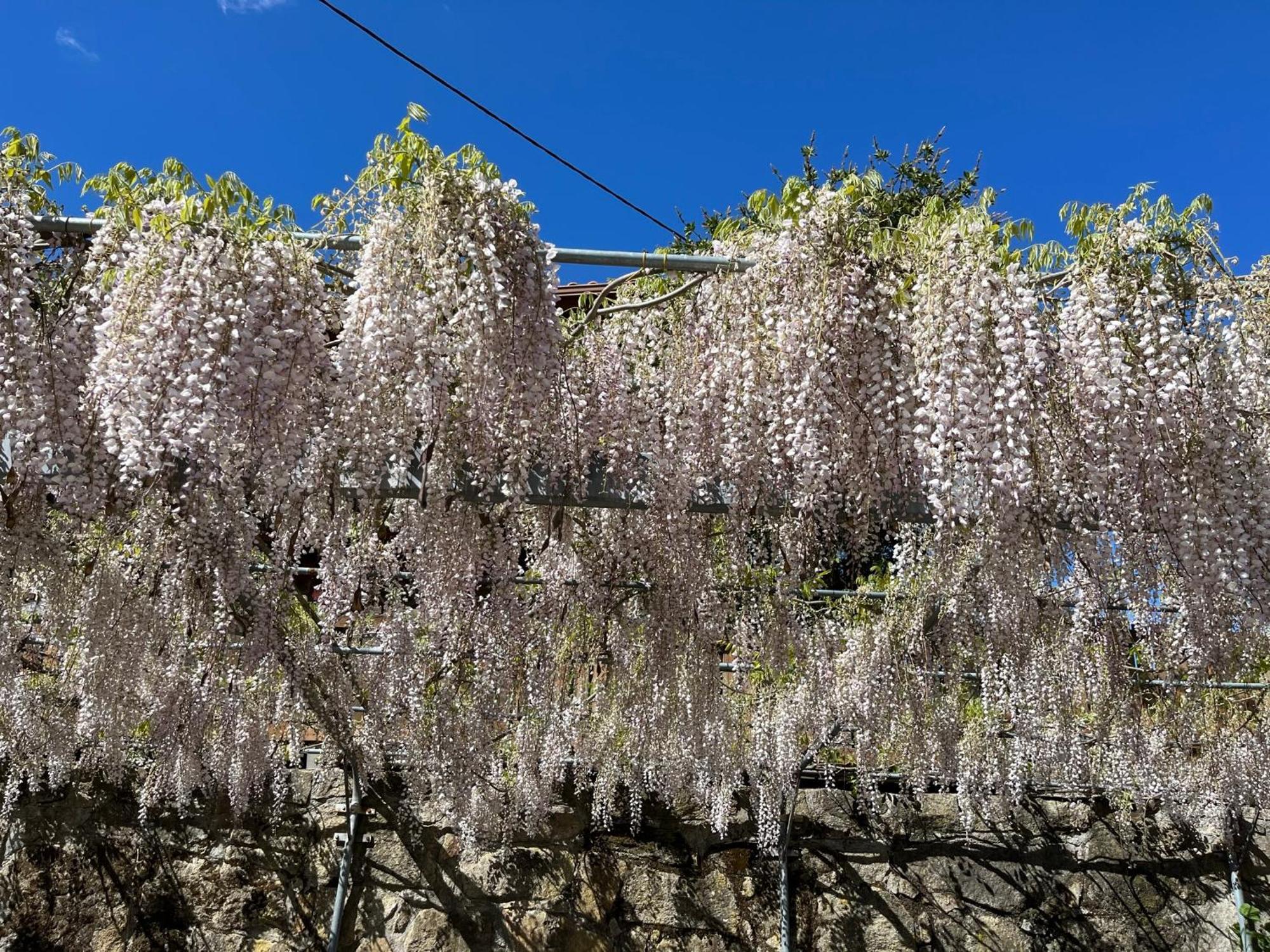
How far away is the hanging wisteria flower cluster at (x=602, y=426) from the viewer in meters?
2.70

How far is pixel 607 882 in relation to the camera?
7.44 metres

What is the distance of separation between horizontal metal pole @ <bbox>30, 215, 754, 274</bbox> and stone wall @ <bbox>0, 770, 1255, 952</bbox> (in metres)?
5.31

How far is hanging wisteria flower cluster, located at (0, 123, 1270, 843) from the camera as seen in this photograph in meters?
2.70

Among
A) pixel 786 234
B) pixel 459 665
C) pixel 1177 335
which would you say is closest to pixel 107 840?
pixel 459 665

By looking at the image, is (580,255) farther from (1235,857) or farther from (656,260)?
(1235,857)

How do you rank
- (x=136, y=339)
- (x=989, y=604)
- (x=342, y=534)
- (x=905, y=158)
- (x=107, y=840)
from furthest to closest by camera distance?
1. (x=905, y=158)
2. (x=107, y=840)
3. (x=989, y=604)
4. (x=342, y=534)
5. (x=136, y=339)

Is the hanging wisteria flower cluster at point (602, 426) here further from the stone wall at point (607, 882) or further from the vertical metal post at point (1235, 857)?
the vertical metal post at point (1235, 857)

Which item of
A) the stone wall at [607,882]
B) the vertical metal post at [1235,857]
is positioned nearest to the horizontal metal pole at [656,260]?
the stone wall at [607,882]

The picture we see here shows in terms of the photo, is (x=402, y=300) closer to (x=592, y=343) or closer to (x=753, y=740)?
(x=592, y=343)

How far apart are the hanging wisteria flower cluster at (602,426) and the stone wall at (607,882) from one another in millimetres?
2398

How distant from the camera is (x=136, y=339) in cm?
263

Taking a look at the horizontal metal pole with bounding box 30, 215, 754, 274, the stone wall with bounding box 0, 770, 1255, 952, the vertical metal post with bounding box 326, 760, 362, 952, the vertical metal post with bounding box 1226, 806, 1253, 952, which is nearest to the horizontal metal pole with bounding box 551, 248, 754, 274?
the horizontal metal pole with bounding box 30, 215, 754, 274

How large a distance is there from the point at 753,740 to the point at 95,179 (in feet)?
17.4

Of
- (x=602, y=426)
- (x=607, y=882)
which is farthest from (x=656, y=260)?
(x=607, y=882)
